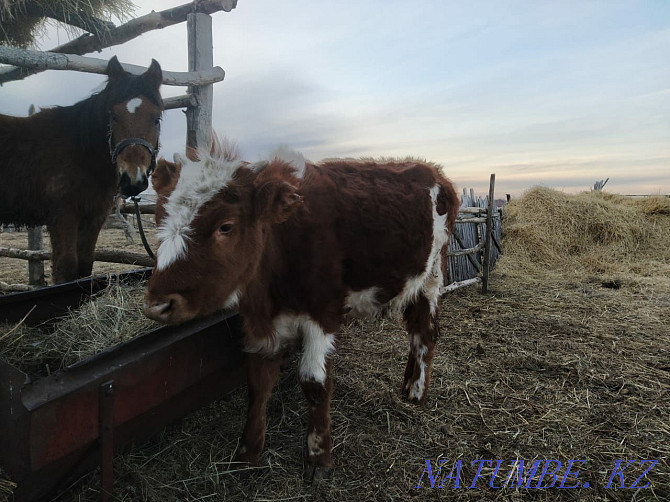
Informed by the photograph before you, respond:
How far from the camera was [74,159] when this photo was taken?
409 cm

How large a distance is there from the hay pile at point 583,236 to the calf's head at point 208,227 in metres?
9.09

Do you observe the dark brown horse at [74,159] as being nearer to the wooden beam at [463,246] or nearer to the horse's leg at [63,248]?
the horse's leg at [63,248]

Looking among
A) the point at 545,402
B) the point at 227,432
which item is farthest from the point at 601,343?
the point at 227,432

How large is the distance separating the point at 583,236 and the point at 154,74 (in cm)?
1263

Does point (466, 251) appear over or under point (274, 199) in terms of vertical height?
under

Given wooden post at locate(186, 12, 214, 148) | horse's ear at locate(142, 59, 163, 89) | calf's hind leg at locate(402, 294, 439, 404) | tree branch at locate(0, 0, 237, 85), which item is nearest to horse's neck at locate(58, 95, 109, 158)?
horse's ear at locate(142, 59, 163, 89)

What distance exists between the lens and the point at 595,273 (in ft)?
33.5

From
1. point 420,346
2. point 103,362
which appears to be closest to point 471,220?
point 420,346

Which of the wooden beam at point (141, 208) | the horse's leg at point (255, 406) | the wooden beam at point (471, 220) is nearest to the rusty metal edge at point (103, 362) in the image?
the horse's leg at point (255, 406)

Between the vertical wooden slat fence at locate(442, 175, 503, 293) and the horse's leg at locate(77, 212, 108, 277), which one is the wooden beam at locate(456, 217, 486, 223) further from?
the horse's leg at locate(77, 212, 108, 277)

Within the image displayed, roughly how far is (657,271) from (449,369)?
30.3ft

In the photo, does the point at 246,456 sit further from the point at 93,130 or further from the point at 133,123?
the point at 93,130

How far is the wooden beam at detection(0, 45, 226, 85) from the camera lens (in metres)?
3.66

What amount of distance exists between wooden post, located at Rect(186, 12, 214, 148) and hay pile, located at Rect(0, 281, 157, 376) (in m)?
2.72
